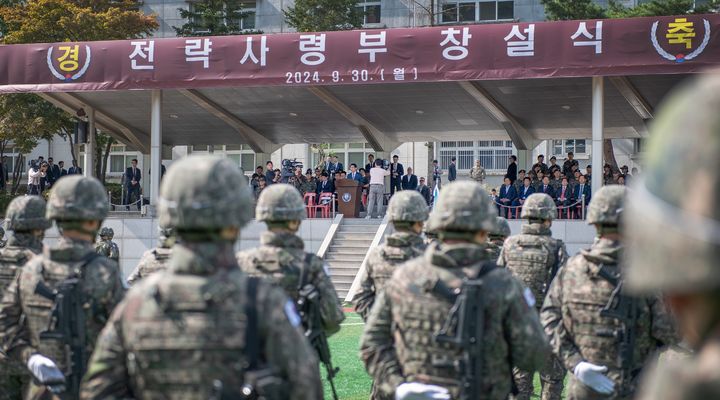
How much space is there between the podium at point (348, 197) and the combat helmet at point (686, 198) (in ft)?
82.9

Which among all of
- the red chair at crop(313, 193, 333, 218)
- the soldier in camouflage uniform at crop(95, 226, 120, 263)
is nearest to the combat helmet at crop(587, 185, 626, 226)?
the soldier in camouflage uniform at crop(95, 226, 120, 263)

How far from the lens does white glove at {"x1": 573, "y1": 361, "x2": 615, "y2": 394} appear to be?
6.41m

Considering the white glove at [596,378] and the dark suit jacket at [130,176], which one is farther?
the dark suit jacket at [130,176]

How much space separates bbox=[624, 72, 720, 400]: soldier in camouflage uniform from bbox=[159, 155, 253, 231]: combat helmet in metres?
2.38

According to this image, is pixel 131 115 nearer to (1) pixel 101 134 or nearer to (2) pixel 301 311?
(1) pixel 101 134

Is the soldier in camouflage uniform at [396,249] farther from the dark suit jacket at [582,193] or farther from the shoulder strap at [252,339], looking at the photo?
the dark suit jacket at [582,193]

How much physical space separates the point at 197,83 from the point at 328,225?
16.1 feet

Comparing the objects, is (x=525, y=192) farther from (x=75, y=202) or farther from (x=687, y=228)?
(x=687, y=228)

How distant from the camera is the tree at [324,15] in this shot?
40.1 m

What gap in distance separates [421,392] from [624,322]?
199 cm

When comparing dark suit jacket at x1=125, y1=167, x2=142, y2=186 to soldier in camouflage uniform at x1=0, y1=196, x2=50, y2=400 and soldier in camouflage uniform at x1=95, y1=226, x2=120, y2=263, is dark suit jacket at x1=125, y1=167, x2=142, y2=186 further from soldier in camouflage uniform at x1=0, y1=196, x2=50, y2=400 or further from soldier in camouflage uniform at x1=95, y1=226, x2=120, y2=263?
soldier in camouflage uniform at x1=0, y1=196, x2=50, y2=400

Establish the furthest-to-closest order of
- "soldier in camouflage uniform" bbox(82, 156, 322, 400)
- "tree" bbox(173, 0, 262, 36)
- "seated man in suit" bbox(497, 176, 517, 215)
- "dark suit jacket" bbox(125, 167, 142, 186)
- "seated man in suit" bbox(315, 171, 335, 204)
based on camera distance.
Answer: "tree" bbox(173, 0, 262, 36) → "dark suit jacket" bbox(125, 167, 142, 186) → "seated man in suit" bbox(315, 171, 335, 204) → "seated man in suit" bbox(497, 176, 517, 215) → "soldier in camouflage uniform" bbox(82, 156, 322, 400)

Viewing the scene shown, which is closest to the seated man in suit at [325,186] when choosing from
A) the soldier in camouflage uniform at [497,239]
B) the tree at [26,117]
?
the tree at [26,117]

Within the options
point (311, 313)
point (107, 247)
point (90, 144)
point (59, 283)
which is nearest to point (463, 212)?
point (311, 313)
